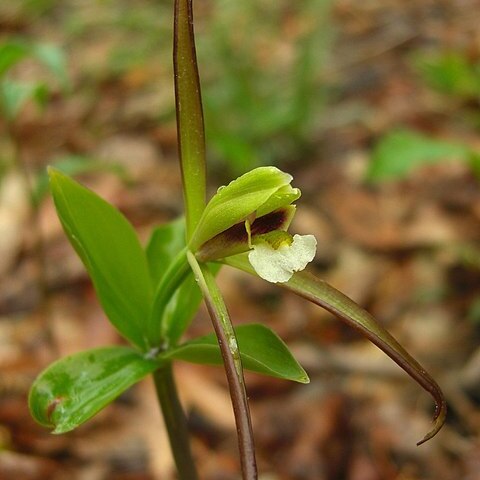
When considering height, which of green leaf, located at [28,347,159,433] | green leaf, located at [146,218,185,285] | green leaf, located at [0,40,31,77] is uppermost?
green leaf, located at [0,40,31,77]

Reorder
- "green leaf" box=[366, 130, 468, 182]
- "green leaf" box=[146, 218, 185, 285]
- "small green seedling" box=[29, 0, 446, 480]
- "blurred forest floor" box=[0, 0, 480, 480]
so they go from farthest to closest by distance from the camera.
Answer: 1. "green leaf" box=[366, 130, 468, 182]
2. "blurred forest floor" box=[0, 0, 480, 480]
3. "green leaf" box=[146, 218, 185, 285]
4. "small green seedling" box=[29, 0, 446, 480]

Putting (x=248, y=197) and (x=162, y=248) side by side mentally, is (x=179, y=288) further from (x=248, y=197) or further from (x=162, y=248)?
(x=248, y=197)

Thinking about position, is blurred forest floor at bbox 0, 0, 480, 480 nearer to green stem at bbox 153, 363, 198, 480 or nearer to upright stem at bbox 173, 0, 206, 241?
green stem at bbox 153, 363, 198, 480

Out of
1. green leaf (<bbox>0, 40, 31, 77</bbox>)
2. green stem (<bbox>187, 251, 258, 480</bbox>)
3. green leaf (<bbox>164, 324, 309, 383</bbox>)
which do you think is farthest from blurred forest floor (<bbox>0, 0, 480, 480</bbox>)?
green stem (<bbox>187, 251, 258, 480</bbox>)

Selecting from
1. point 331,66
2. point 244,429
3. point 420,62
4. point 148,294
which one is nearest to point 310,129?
point 420,62

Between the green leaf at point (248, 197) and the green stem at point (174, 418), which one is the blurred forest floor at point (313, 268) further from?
the green leaf at point (248, 197)

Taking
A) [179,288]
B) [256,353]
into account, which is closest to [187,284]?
[179,288]
